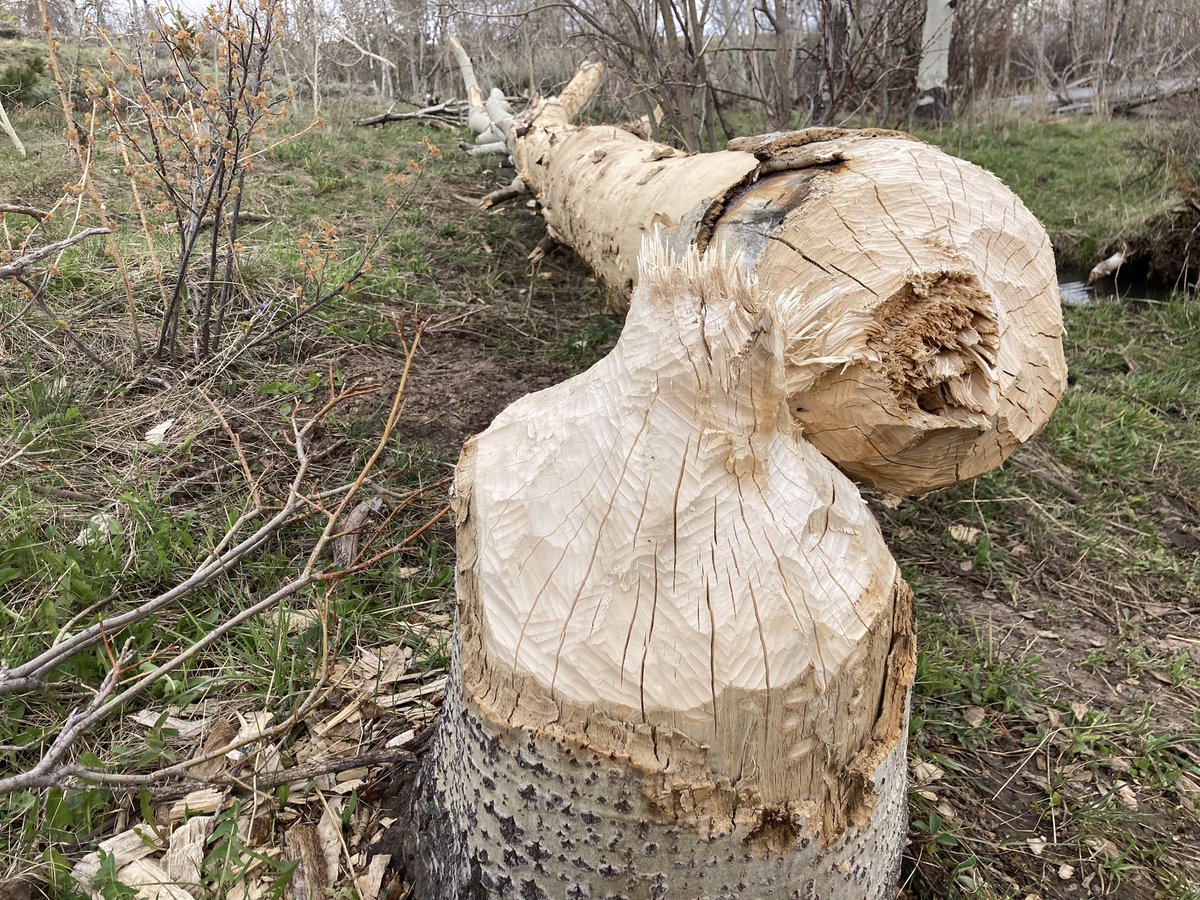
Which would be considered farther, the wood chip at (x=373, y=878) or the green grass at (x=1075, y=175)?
the green grass at (x=1075, y=175)

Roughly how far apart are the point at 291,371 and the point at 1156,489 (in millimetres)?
3822

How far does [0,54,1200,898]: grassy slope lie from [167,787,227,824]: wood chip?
9cm

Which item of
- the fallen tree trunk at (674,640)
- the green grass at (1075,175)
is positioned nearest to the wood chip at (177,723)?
the fallen tree trunk at (674,640)

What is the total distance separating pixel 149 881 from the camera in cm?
134

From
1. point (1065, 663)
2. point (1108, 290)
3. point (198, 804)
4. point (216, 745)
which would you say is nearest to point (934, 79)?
point (1108, 290)

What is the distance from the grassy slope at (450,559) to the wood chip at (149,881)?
14 centimetres

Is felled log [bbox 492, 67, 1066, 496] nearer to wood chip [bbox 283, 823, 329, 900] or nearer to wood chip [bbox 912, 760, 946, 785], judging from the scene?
wood chip [bbox 912, 760, 946, 785]

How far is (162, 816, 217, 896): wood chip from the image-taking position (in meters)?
1.35

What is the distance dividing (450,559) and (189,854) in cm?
105

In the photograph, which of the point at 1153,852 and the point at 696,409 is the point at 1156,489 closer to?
the point at 1153,852

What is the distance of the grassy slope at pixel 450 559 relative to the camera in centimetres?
165

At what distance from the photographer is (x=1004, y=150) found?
833cm

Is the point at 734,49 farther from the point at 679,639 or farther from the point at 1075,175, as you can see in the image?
the point at 1075,175

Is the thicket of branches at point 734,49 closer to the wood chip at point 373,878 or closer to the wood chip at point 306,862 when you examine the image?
the wood chip at point 306,862
